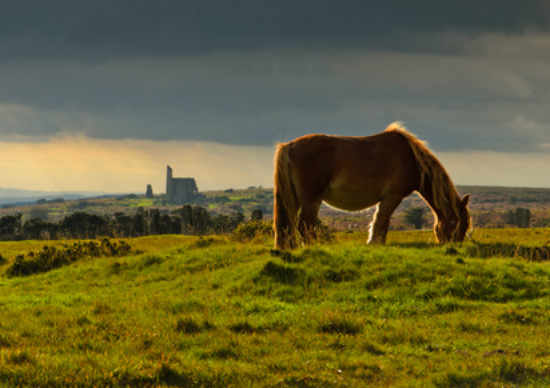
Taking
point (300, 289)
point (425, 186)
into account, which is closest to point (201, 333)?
point (300, 289)

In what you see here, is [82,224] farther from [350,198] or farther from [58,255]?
[350,198]

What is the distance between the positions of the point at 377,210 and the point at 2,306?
10.9 meters

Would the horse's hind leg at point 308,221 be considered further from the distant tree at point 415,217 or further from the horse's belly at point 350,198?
the distant tree at point 415,217

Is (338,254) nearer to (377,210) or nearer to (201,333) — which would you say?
(377,210)

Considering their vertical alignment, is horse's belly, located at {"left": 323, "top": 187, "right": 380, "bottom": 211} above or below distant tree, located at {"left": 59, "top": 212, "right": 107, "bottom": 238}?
above

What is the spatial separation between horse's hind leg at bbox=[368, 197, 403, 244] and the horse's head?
1.86 metres

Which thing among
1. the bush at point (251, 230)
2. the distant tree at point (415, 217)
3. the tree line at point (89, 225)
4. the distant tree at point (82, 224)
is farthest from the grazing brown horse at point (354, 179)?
the distant tree at point (415, 217)

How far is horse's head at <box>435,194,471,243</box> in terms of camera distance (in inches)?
623

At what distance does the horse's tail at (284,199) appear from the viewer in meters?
14.8

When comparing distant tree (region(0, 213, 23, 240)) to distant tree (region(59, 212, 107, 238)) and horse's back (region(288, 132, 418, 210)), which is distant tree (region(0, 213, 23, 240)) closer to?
distant tree (region(59, 212, 107, 238))

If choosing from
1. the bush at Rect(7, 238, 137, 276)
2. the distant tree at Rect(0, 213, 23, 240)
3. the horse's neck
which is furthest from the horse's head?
the distant tree at Rect(0, 213, 23, 240)

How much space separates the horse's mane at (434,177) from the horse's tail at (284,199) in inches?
151

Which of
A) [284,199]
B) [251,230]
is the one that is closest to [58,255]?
[251,230]

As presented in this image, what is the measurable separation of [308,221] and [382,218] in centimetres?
240
